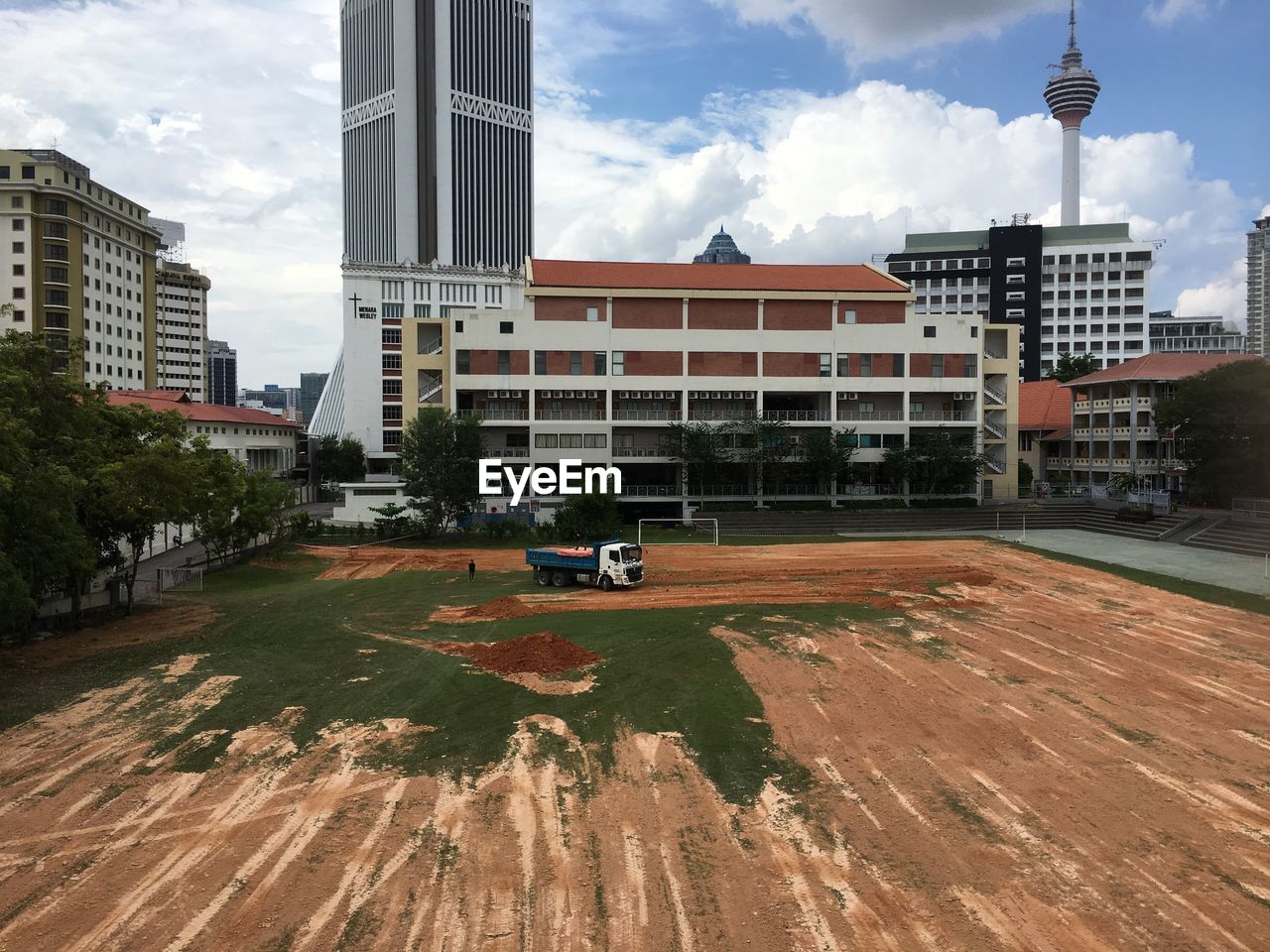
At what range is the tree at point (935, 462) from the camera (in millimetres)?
51156

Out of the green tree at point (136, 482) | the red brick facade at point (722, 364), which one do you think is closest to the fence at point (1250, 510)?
the red brick facade at point (722, 364)

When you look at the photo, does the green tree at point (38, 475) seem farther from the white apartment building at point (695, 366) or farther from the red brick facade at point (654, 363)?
the red brick facade at point (654, 363)

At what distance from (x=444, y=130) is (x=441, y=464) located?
379 ft

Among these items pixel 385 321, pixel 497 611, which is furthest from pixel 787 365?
pixel 385 321

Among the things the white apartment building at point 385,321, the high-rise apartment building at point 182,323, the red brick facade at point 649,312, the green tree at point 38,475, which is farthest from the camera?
the high-rise apartment building at point 182,323

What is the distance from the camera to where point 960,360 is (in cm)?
5381

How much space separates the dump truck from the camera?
30.1 m

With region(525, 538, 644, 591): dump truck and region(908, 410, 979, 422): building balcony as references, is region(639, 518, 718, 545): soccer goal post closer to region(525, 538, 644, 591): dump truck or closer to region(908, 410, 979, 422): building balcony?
region(525, 538, 644, 591): dump truck

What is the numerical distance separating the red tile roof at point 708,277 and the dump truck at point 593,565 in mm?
25925

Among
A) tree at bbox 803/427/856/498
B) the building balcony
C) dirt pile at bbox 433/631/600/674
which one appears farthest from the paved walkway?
dirt pile at bbox 433/631/600/674

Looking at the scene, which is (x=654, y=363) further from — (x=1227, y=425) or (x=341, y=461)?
(x=341, y=461)

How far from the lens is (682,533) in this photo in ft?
158

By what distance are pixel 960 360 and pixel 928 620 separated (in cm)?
3416

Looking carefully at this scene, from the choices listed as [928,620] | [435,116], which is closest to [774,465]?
[928,620]
